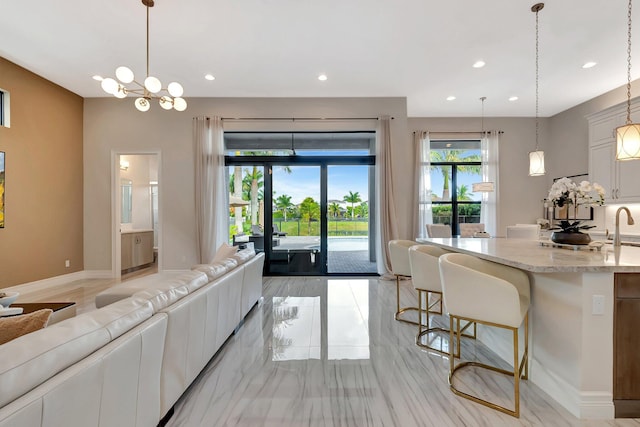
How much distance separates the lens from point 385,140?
17.1 feet

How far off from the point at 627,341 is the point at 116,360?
2.74m

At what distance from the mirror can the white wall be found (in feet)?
3.47

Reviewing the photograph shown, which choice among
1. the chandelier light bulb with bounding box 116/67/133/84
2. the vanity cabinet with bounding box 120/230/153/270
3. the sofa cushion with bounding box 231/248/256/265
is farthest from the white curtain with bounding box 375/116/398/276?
the vanity cabinet with bounding box 120/230/153/270

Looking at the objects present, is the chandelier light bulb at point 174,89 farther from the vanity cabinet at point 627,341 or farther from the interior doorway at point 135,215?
the vanity cabinet at point 627,341

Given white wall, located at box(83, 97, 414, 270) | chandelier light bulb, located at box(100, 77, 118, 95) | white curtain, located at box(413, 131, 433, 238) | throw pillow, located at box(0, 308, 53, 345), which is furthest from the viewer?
white curtain, located at box(413, 131, 433, 238)

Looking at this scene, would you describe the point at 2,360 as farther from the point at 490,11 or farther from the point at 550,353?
the point at 490,11

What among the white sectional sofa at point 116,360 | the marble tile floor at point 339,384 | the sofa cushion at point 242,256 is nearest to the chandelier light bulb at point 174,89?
the sofa cushion at point 242,256

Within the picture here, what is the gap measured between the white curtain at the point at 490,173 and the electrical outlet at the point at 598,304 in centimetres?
489

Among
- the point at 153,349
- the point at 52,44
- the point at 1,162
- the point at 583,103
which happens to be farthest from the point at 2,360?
the point at 583,103

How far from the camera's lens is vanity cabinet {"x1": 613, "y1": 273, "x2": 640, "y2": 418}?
5.42ft

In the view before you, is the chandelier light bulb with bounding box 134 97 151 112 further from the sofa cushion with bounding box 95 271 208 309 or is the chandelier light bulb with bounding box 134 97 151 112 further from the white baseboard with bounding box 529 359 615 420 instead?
the white baseboard with bounding box 529 359 615 420

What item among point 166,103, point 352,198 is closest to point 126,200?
point 166,103

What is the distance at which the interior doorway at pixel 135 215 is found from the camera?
534 cm

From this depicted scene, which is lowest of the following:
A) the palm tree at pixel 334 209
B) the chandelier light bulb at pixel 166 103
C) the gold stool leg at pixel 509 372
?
the gold stool leg at pixel 509 372
